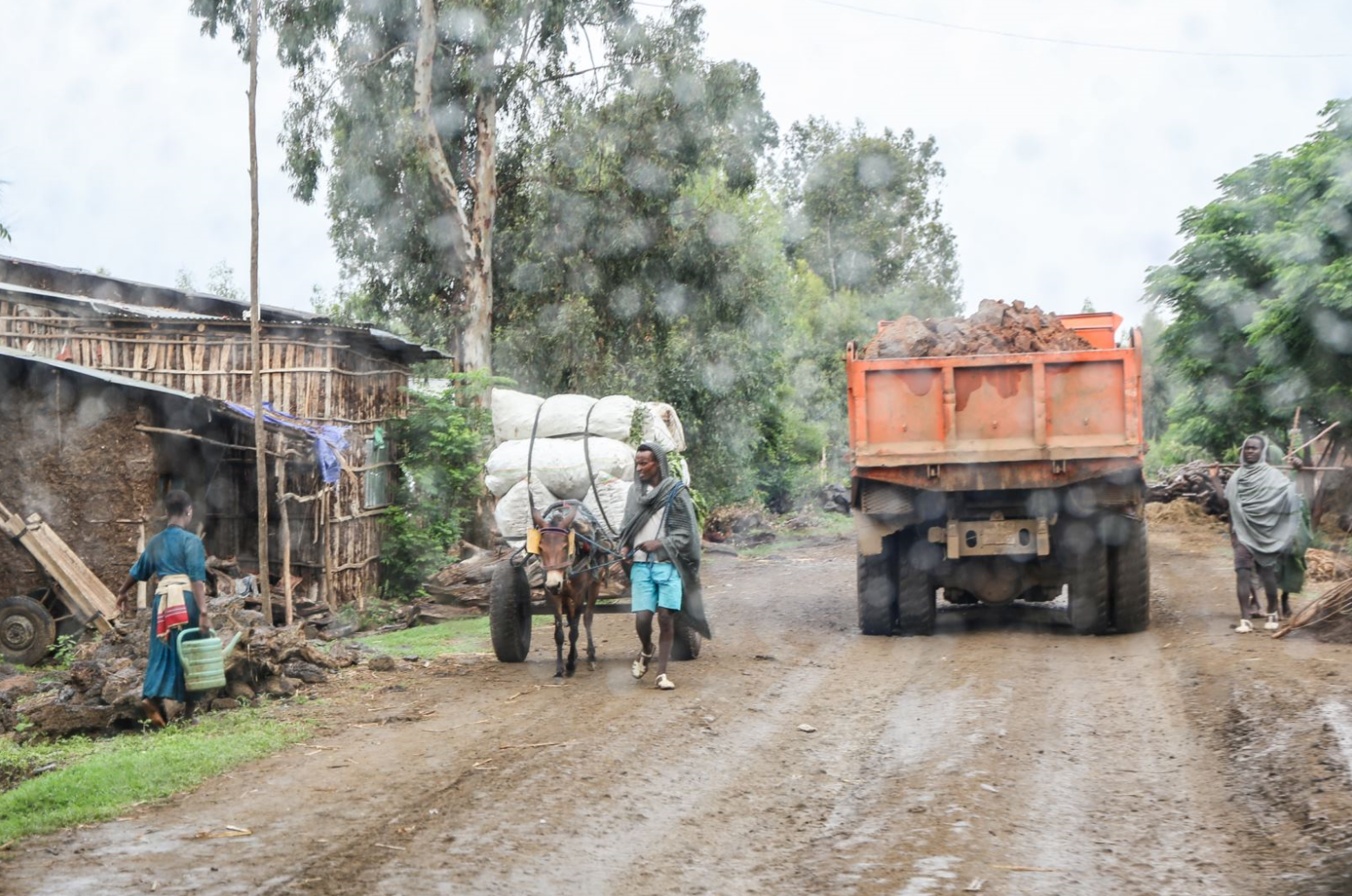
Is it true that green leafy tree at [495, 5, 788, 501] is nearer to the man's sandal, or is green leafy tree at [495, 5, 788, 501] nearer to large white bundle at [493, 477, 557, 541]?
large white bundle at [493, 477, 557, 541]

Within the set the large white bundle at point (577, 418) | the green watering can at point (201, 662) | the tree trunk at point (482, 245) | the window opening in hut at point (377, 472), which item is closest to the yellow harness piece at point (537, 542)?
the green watering can at point (201, 662)

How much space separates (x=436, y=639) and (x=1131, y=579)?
23.0 ft

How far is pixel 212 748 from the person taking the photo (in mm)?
7410

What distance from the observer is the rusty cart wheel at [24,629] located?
1334 cm

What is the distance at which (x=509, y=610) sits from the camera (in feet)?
34.8

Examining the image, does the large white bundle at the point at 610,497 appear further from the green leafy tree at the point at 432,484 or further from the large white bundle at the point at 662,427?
the green leafy tree at the point at 432,484

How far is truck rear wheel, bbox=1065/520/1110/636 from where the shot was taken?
435 inches

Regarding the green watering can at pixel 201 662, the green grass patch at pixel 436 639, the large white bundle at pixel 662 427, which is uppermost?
the large white bundle at pixel 662 427

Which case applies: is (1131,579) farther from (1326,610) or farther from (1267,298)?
(1267,298)

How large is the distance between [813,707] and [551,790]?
2.60 meters

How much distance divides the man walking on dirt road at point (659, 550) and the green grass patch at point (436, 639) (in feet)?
10.3

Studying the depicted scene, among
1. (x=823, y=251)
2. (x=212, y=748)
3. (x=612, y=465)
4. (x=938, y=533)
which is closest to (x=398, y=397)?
(x=612, y=465)

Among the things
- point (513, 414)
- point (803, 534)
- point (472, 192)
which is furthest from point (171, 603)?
point (803, 534)

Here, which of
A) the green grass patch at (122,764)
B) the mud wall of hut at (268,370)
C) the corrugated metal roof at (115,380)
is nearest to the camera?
the green grass patch at (122,764)
